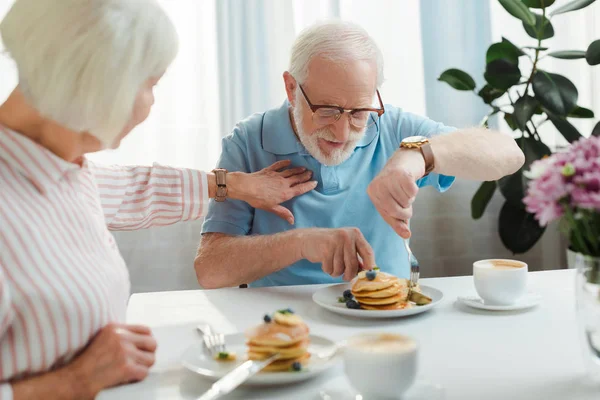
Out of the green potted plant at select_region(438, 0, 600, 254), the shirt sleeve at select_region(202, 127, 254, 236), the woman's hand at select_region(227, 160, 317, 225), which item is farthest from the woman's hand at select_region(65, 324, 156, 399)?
the green potted plant at select_region(438, 0, 600, 254)

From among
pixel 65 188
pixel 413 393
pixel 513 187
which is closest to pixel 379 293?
pixel 413 393

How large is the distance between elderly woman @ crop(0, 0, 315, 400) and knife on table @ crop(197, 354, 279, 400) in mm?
166

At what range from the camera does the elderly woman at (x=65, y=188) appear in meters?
0.97

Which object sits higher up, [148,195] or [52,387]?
[148,195]

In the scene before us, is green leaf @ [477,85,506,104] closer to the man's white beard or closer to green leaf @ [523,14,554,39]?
green leaf @ [523,14,554,39]

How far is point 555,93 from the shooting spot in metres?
2.79

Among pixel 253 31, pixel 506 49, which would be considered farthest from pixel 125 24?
pixel 506 49

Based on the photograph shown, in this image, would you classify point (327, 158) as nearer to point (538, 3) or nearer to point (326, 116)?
point (326, 116)

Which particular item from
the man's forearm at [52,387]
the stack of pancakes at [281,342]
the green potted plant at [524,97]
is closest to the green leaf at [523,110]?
the green potted plant at [524,97]

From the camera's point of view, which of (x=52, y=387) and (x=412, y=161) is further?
(x=412, y=161)

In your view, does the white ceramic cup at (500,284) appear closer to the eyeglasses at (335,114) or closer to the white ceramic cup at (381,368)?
the white ceramic cup at (381,368)

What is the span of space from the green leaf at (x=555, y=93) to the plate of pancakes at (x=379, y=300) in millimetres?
1606

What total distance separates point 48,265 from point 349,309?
63 centimetres

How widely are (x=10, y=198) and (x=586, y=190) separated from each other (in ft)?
2.76
